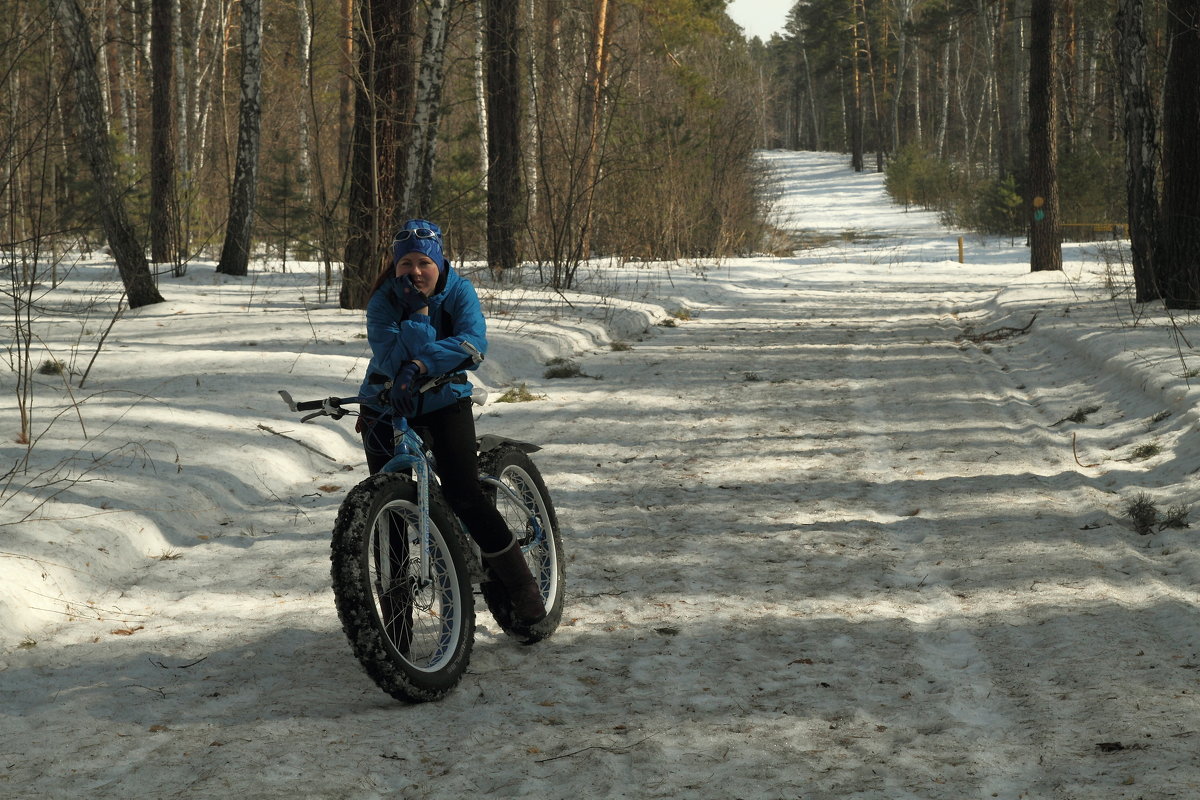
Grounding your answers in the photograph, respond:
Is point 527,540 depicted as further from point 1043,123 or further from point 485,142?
point 485,142

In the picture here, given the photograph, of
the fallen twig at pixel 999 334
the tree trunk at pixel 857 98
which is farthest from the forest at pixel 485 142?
the tree trunk at pixel 857 98

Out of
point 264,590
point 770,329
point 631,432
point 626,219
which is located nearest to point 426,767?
point 264,590

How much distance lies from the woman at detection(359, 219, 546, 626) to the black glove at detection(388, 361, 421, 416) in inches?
6.7

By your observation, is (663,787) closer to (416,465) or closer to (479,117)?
(416,465)

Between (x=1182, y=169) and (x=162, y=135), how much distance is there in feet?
55.2

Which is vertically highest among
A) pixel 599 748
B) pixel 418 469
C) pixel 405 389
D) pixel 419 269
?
pixel 419 269

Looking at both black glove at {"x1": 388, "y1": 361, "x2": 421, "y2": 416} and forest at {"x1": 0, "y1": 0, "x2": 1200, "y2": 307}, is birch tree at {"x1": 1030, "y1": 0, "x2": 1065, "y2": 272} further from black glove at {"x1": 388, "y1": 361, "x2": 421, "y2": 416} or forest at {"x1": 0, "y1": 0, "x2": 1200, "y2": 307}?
black glove at {"x1": 388, "y1": 361, "x2": 421, "y2": 416}

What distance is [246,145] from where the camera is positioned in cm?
2131

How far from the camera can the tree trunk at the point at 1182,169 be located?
14.5 metres

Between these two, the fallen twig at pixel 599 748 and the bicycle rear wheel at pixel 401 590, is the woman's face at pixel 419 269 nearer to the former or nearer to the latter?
the bicycle rear wheel at pixel 401 590

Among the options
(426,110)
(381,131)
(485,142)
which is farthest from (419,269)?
(485,142)

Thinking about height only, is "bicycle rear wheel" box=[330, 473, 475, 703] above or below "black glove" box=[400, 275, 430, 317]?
below

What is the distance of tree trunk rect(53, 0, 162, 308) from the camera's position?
11.6 metres

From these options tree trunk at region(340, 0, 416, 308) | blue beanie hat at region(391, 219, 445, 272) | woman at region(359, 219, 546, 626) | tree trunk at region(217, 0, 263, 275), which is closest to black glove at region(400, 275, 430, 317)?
woman at region(359, 219, 546, 626)
